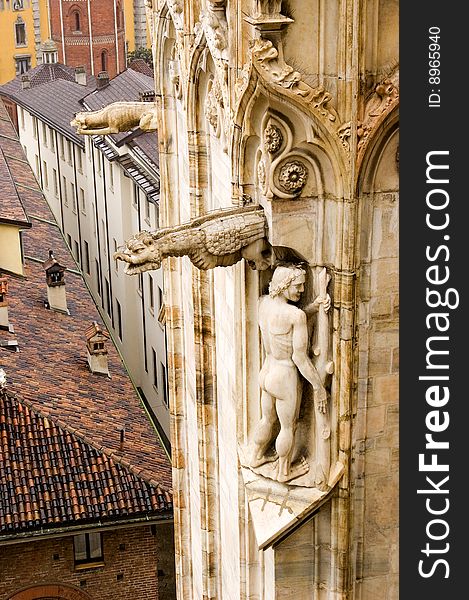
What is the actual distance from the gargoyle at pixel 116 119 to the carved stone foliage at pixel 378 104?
7.45 m

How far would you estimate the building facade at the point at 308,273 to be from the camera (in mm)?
11398

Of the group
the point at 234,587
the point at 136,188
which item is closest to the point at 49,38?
the point at 136,188

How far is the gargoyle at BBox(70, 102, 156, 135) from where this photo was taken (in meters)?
18.4

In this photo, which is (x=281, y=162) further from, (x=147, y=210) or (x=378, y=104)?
(x=147, y=210)

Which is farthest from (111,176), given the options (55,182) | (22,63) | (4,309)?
(22,63)

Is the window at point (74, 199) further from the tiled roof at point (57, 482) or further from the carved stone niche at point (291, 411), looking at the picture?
the carved stone niche at point (291, 411)

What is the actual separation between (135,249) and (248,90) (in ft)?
5.73

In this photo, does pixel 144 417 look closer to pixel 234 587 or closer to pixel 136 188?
pixel 136 188

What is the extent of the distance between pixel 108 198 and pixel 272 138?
137ft

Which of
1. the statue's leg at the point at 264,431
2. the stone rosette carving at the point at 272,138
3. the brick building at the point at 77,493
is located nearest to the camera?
the stone rosette carving at the point at 272,138

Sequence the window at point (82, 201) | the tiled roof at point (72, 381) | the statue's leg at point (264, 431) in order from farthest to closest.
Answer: the window at point (82, 201)
the tiled roof at point (72, 381)
the statue's leg at point (264, 431)

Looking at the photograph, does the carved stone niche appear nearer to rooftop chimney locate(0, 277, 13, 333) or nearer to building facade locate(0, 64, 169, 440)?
building facade locate(0, 64, 169, 440)

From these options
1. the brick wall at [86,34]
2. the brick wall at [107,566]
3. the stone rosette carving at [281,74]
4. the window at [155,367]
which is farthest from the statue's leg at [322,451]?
the brick wall at [86,34]

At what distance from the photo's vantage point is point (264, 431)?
13070 millimetres
